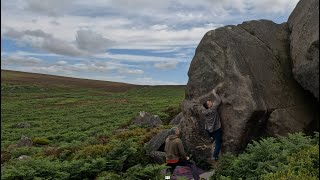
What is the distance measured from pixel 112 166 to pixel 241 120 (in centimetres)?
650

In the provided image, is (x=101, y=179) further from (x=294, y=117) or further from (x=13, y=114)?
(x=13, y=114)

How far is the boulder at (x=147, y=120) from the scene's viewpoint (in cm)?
3625

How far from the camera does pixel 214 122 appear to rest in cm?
1833

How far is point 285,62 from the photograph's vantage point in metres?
19.4

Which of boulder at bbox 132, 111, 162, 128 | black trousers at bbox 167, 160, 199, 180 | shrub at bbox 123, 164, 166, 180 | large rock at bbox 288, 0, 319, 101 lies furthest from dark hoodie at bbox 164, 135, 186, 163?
boulder at bbox 132, 111, 162, 128

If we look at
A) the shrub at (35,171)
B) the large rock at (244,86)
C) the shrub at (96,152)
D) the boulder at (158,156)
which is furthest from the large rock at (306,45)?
the shrub at (35,171)

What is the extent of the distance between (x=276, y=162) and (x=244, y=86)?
545 cm

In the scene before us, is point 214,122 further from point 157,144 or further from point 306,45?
point 306,45

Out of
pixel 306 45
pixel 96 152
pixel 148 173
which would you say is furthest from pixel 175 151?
pixel 306 45

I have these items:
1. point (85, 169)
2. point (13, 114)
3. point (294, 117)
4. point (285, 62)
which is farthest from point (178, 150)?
Result: point (13, 114)

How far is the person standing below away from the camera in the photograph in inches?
720

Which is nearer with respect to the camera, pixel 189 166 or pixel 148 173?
pixel 189 166

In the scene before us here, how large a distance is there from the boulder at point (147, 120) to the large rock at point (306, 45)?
62.6ft

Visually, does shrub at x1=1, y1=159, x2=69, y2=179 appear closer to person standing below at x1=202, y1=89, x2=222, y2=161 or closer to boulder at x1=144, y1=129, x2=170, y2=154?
boulder at x1=144, y1=129, x2=170, y2=154
